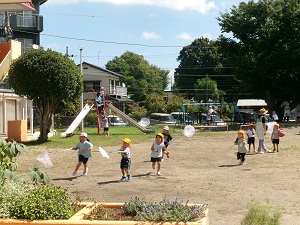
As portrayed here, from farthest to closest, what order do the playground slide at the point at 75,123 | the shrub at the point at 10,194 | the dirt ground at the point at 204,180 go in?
the playground slide at the point at 75,123, the dirt ground at the point at 204,180, the shrub at the point at 10,194

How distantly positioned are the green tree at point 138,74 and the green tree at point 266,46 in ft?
176

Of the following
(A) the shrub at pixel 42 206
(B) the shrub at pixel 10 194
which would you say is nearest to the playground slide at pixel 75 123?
(B) the shrub at pixel 10 194

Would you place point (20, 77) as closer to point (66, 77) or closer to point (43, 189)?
point (66, 77)

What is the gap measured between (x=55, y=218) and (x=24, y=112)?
24.9m

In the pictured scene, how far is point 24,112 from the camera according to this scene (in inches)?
1214

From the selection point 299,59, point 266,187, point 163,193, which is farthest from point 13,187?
point 299,59

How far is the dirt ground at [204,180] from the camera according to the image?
10898mm

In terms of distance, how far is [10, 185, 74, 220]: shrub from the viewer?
6797mm

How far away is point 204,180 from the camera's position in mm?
14055

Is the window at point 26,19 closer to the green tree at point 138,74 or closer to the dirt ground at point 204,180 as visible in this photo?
the dirt ground at point 204,180

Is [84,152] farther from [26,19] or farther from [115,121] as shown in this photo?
[115,121]

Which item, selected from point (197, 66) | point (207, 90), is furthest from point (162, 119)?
point (197, 66)

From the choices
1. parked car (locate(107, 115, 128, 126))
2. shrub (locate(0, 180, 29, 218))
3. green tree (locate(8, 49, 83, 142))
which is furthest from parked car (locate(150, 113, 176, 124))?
shrub (locate(0, 180, 29, 218))

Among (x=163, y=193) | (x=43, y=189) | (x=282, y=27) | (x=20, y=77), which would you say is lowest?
(x=163, y=193)
